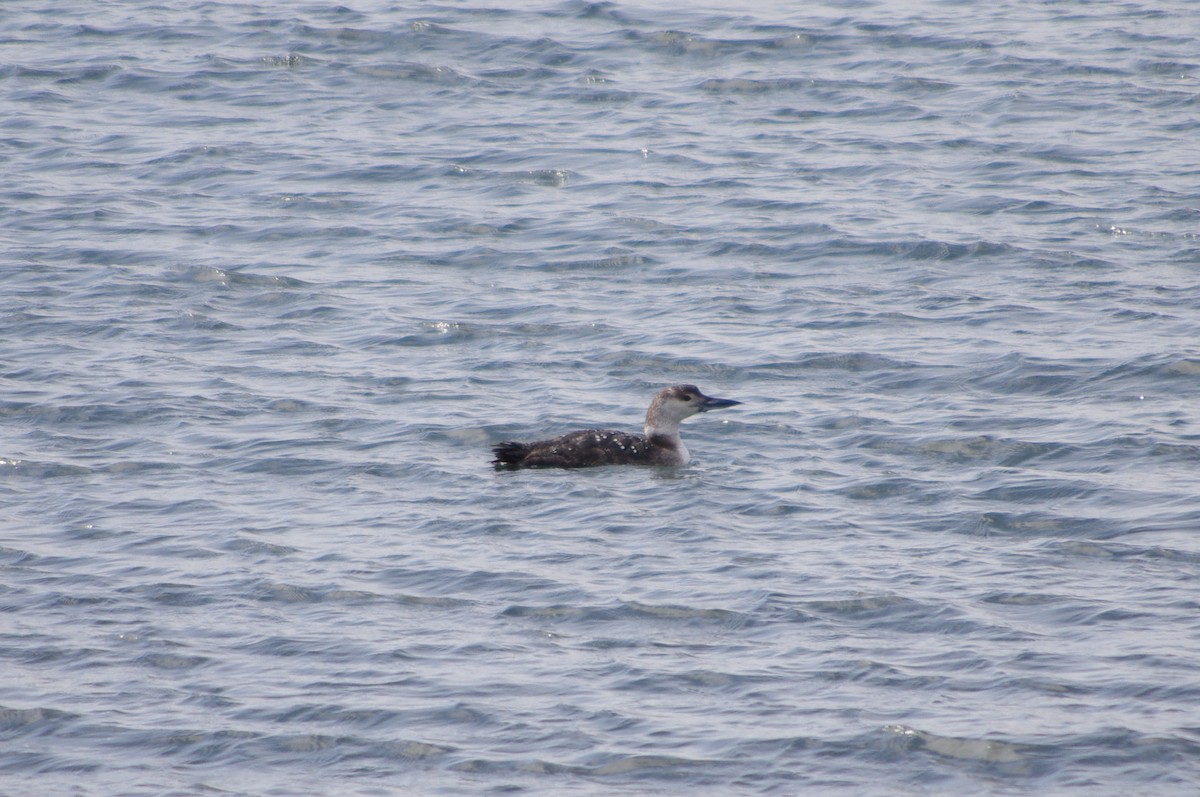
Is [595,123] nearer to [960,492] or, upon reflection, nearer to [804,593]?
[960,492]

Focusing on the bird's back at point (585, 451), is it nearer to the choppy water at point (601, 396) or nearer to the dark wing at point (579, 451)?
the dark wing at point (579, 451)

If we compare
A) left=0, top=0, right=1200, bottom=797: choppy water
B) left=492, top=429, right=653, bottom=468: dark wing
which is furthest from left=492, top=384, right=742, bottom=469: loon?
left=0, top=0, right=1200, bottom=797: choppy water

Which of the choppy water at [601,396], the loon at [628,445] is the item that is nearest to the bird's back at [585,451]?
the loon at [628,445]

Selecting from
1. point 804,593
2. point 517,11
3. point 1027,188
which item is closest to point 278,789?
point 804,593

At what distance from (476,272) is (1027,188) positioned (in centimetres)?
665

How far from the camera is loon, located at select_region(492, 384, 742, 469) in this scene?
13.3 meters

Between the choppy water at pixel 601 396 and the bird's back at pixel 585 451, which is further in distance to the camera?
the bird's back at pixel 585 451

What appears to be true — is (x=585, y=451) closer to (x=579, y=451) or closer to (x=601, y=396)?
(x=579, y=451)

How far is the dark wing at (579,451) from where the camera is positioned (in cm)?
1323

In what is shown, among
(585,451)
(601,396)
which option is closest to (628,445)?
(585,451)

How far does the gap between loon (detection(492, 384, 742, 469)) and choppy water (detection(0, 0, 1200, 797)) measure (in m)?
0.25

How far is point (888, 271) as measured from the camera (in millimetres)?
18078

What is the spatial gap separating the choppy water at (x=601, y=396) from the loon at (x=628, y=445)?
0.25 metres

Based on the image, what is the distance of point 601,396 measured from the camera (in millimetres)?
15227
